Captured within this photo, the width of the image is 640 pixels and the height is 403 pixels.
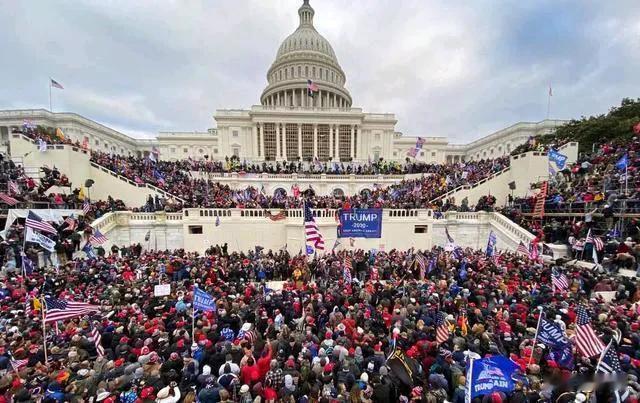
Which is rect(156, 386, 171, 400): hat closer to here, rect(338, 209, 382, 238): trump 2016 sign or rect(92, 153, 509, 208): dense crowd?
rect(338, 209, 382, 238): trump 2016 sign

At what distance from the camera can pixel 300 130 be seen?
5344cm

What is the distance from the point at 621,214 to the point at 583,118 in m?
47.3

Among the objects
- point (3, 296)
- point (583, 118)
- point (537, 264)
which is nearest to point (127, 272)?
point (3, 296)

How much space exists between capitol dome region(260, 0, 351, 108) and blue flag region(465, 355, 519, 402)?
68.3 meters

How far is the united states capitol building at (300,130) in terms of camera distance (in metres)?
53.8

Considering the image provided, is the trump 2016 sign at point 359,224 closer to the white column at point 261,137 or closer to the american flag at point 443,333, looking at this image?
the american flag at point 443,333

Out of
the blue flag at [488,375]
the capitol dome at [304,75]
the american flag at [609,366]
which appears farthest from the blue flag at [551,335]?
the capitol dome at [304,75]

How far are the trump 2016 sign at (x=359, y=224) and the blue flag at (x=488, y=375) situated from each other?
1155cm

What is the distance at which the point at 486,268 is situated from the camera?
12.4 metres

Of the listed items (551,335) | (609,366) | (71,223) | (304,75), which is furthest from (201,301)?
(304,75)

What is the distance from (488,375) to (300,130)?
52234mm

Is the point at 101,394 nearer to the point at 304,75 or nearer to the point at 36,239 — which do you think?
the point at 36,239

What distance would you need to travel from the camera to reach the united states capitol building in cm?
5375

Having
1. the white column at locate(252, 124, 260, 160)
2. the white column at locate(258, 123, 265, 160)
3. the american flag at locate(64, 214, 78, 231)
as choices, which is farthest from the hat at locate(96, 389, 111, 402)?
the white column at locate(252, 124, 260, 160)
